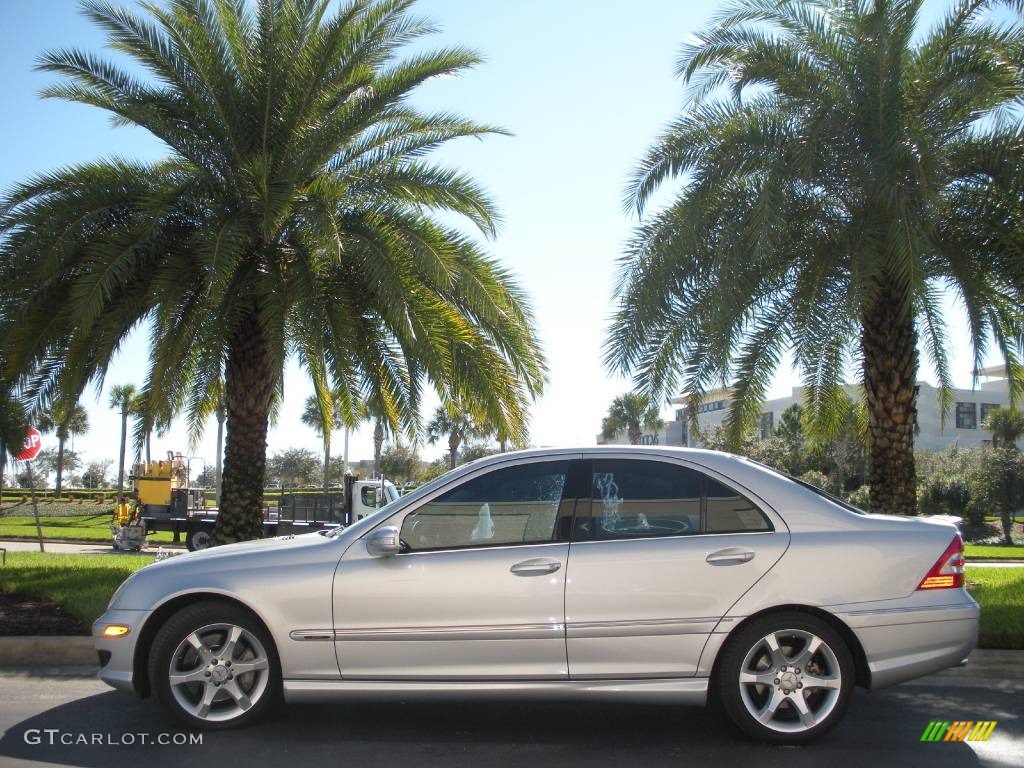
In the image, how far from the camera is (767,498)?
5180 millimetres

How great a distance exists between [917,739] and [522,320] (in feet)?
25.4

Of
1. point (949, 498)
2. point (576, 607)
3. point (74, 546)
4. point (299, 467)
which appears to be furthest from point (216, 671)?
point (299, 467)

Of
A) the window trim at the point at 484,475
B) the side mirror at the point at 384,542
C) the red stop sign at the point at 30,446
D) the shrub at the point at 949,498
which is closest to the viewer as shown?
the side mirror at the point at 384,542

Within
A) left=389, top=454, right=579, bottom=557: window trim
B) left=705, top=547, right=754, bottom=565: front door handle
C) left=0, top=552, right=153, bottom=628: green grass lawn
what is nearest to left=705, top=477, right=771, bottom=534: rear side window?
left=705, top=547, right=754, bottom=565: front door handle

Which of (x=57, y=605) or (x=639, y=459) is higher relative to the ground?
(x=639, y=459)

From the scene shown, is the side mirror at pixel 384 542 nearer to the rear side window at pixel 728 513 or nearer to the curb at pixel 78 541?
the rear side window at pixel 728 513

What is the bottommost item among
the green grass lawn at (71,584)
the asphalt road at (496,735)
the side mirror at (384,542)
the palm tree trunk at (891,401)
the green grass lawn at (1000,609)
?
the asphalt road at (496,735)

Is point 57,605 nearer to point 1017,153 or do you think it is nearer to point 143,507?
point 1017,153

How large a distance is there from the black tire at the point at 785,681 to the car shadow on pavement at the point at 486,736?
0.42 feet

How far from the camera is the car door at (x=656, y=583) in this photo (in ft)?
16.1

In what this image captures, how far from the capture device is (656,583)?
495 centimetres

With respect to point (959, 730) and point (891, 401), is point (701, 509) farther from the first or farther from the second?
point (891, 401)

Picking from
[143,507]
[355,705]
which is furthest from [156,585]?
[143,507]

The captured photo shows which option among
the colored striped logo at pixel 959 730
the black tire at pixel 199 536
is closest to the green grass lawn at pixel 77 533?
the black tire at pixel 199 536
